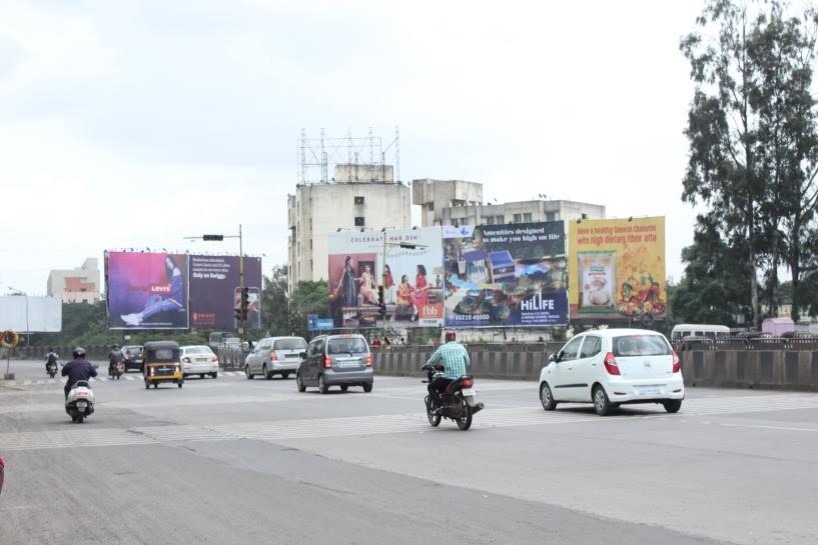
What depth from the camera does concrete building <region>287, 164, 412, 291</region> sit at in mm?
130250

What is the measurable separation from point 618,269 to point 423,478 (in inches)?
2581

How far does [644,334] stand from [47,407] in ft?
56.8

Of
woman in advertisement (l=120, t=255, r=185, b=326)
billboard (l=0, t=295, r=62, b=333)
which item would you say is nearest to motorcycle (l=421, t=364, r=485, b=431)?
woman in advertisement (l=120, t=255, r=185, b=326)

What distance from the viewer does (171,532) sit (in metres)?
8.70

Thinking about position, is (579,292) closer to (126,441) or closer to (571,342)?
(571,342)

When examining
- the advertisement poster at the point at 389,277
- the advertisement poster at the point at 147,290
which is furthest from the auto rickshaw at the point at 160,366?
the advertisement poster at the point at 147,290

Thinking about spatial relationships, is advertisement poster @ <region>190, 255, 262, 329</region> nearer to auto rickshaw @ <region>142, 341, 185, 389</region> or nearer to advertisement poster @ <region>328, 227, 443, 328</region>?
advertisement poster @ <region>328, 227, 443, 328</region>

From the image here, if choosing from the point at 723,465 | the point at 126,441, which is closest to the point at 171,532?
the point at 723,465

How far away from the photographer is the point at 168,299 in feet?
284

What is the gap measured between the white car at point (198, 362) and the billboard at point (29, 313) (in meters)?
61.3

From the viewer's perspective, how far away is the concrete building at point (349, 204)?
427 ft

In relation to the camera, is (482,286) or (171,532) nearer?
(171,532)

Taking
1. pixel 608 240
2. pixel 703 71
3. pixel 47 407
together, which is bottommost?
pixel 47 407

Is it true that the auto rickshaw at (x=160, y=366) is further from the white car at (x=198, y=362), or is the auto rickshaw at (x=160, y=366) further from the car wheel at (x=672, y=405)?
the car wheel at (x=672, y=405)
